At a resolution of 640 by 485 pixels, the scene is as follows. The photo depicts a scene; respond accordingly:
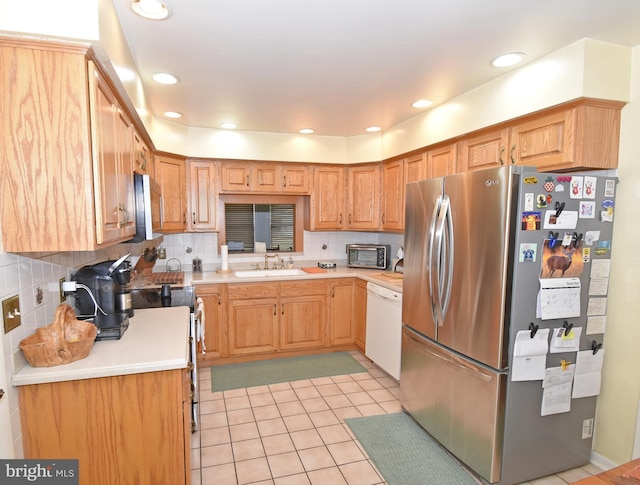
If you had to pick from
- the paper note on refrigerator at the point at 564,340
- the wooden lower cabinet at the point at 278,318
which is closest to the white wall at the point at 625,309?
the paper note on refrigerator at the point at 564,340

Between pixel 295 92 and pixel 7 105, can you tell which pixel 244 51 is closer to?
pixel 295 92

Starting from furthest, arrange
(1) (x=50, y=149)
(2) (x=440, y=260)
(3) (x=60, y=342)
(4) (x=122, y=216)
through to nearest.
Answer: (2) (x=440, y=260) → (4) (x=122, y=216) → (3) (x=60, y=342) → (1) (x=50, y=149)

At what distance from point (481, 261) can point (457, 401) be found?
0.87 meters

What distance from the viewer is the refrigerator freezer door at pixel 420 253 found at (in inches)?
90.2

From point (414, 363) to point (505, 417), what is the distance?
711 millimetres

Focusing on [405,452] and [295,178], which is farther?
[295,178]

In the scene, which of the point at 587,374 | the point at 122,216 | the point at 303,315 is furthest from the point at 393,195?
the point at 122,216

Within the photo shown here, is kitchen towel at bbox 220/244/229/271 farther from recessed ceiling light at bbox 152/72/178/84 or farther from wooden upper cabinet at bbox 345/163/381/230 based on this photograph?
recessed ceiling light at bbox 152/72/178/84

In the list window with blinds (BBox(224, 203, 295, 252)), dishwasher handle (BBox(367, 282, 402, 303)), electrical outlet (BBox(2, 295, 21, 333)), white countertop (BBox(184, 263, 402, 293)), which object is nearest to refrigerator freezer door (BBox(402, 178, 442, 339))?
dishwasher handle (BBox(367, 282, 402, 303))

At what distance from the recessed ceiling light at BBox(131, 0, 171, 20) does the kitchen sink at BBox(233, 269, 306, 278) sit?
8.12 ft

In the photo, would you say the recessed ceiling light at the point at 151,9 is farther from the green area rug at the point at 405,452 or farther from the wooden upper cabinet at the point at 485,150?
the green area rug at the point at 405,452

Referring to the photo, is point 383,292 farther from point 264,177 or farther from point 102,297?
point 102,297

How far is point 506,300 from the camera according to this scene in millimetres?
1834

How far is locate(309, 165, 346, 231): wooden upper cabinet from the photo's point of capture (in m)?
3.98
